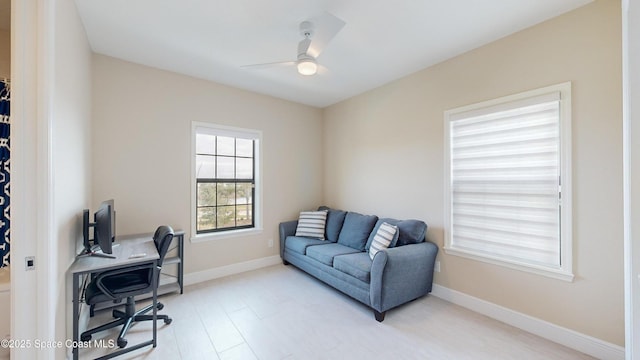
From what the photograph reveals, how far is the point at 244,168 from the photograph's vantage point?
13.1ft

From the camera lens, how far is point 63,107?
1.69 meters

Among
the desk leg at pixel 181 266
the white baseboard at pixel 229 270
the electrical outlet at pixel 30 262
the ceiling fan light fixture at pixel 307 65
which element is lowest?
the white baseboard at pixel 229 270

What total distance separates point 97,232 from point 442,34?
348 centimetres

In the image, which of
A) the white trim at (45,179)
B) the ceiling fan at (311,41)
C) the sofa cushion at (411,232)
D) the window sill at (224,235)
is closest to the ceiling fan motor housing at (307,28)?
the ceiling fan at (311,41)

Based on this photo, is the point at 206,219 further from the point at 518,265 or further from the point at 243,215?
the point at 518,265

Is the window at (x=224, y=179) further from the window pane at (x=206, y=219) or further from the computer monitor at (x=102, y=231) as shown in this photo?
the computer monitor at (x=102, y=231)

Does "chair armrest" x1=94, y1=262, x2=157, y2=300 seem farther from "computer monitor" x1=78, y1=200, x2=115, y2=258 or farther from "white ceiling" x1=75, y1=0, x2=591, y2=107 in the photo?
"white ceiling" x1=75, y1=0, x2=591, y2=107

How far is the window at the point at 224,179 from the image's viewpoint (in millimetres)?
3551

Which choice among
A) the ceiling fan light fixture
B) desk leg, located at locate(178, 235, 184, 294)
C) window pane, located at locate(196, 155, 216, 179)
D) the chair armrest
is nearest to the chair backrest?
the chair armrest

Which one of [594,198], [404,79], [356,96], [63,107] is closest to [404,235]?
[594,198]

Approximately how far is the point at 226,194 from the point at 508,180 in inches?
137

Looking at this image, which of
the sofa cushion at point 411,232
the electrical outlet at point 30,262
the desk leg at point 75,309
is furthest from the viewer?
the sofa cushion at point 411,232

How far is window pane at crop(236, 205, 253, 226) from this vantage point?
3.91 meters

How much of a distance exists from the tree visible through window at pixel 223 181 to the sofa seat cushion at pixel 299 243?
26.5 inches
